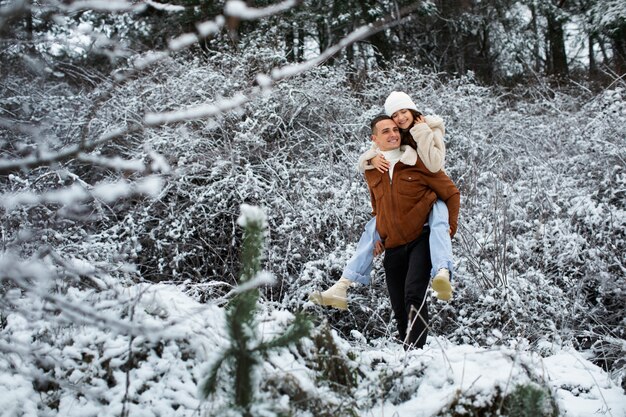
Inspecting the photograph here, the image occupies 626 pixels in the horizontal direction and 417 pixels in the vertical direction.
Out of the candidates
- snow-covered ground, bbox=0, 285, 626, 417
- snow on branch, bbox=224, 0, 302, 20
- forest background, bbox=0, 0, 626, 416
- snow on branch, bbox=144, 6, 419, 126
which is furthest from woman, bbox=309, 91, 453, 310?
snow on branch, bbox=224, 0, 302, 20

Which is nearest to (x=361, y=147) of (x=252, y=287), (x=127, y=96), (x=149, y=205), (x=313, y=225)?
(x=313, y=225)

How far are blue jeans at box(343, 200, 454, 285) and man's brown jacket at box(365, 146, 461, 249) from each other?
0.05m

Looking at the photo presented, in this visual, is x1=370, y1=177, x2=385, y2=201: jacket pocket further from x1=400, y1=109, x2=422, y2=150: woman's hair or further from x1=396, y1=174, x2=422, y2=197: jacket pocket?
x1=400, y1=109, x2=422, y2=150: woman's hair

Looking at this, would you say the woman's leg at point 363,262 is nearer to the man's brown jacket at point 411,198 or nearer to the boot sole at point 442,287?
the man's brown jacket at point 411,198

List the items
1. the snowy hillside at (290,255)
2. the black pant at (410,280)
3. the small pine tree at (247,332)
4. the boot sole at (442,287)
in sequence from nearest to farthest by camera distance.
Result: the small pine tree at (247,332) < the snowy hillside at (290,255) < the boot sole at (442,287) < the black pant at (410,280)

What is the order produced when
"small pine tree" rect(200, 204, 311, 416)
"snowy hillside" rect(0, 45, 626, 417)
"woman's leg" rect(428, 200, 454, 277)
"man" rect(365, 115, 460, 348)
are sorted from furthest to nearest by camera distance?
"man" rect(365, 115, 460, 348), "woman's leg" rect(428, 200, 454, 277), "snowy hillside" rect(0, 45, 626, 417), "small pine tree" rect(200, 204, 311, 416)

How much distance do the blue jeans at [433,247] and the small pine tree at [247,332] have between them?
1691mm

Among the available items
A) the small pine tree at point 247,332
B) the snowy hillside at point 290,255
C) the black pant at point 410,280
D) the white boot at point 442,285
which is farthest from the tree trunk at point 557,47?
the small pine tree at point 247,332

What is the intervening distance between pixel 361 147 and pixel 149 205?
6.69ft

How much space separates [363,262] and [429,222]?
0.47 metres

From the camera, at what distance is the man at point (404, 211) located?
10.9 ft

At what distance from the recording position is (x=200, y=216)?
17.2ft

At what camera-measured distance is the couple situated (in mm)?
3264

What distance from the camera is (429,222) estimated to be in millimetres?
3311
